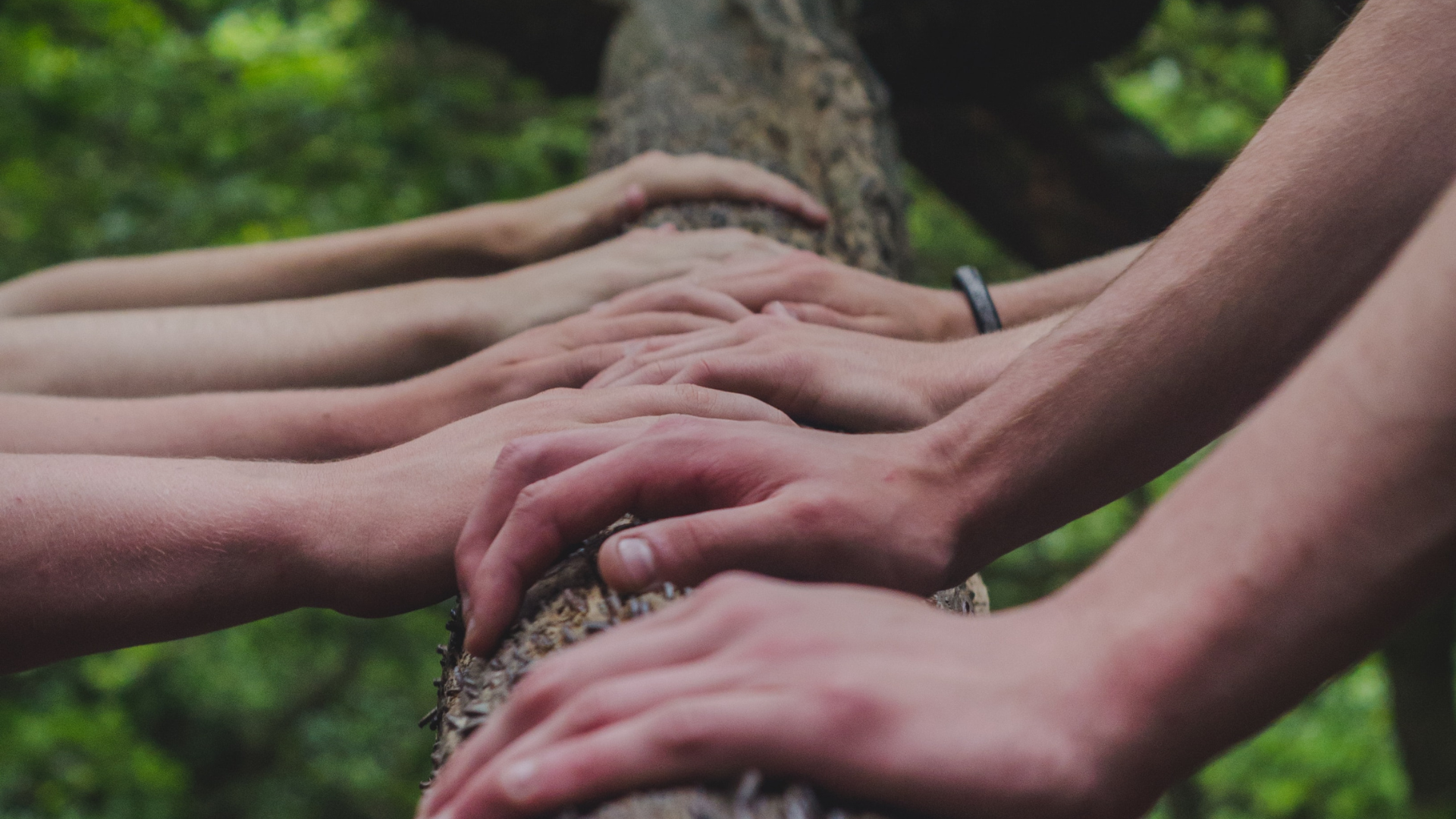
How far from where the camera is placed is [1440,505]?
671mm

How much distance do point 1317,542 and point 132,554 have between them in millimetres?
1311

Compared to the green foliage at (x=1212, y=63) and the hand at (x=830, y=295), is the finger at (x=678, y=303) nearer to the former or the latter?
the hand at (x=830, y=295)

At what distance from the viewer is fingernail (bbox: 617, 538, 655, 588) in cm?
104

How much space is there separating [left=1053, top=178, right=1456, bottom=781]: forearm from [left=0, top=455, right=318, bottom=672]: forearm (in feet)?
3.47

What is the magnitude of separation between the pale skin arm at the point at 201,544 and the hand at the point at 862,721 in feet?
1.63

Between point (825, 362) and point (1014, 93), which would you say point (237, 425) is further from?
point (1014, 93)

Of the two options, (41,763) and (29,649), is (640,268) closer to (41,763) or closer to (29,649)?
(29,649)

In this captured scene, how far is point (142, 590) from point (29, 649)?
18 cm

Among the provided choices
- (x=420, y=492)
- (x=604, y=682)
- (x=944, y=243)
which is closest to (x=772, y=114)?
(x=420, y=492)

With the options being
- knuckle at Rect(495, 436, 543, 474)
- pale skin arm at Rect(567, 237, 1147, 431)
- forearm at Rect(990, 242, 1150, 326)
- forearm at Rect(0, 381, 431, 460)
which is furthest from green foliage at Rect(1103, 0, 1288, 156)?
knuckle at Rect(495, 436, 543, 474)

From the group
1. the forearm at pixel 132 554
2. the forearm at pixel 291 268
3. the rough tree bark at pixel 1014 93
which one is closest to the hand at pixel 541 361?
the forearm at pixel 132 554

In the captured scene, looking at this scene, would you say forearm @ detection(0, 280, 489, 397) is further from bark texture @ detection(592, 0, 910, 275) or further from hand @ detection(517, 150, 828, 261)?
bark texture @ detection(592, 0, 910, 275)

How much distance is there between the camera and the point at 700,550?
104 centimetres

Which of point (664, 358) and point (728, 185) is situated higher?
point (728, 185)
